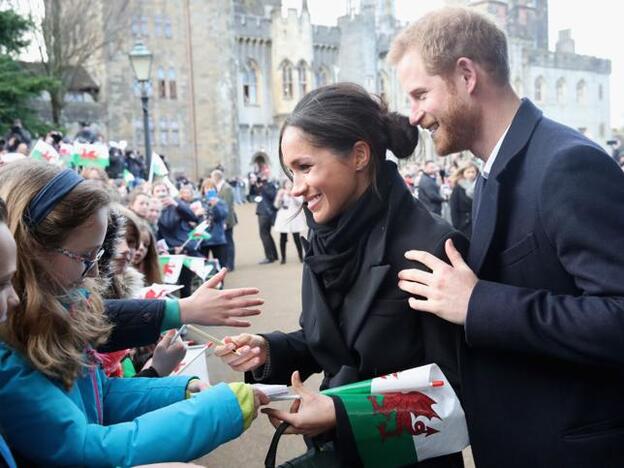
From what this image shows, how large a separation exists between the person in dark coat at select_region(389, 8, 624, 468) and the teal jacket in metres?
0.67

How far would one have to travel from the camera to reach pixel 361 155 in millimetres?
2102

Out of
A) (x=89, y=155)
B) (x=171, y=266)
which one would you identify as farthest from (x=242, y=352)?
(x=89, y=155)

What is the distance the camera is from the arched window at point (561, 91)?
60500 mm

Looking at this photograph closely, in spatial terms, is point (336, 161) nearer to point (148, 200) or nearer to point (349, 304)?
point (349, 304)

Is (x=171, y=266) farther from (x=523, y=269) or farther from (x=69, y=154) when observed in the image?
(x=523, y=269)

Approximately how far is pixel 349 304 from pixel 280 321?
6092 mm

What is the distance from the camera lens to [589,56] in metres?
63.2

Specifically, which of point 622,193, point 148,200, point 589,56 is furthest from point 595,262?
point 589,56

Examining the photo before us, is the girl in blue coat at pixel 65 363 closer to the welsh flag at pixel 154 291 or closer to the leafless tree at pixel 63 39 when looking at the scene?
the welsh flag at pixel 154 291

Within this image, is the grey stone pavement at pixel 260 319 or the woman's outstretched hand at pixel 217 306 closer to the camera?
the woman's outstretched hand at pixel 217 306

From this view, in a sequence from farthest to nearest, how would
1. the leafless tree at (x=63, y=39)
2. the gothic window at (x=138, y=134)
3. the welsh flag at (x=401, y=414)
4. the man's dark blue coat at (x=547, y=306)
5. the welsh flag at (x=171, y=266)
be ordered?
the gothic window at (x=138, y=134) < the leafless tree at (x=63, y=39) < the welsh flag at (x=171, y=266) < the welsh flag at (x=401, y=414) < the man's dark blue coat at (x=547, y=306)

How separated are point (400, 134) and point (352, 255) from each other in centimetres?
45

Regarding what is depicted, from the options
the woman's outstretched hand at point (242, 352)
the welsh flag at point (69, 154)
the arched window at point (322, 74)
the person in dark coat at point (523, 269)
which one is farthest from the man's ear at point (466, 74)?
the arched window at point (322, 74)

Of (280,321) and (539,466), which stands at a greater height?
(539,466)
